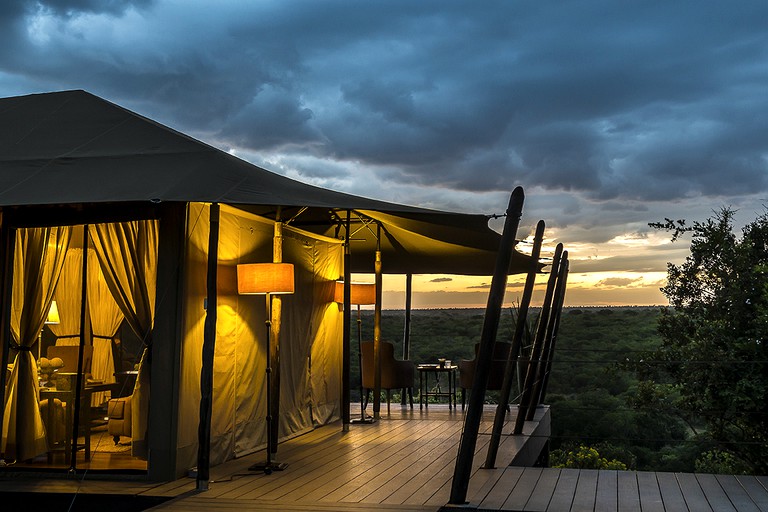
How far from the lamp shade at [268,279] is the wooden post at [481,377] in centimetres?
185

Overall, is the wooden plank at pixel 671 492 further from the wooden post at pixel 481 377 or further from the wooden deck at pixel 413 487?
the wooden post at pixel 481 377

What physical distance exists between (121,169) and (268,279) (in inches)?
54.5

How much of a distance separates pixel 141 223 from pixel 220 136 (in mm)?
7162

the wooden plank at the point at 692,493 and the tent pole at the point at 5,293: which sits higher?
the tent pole at the point at 5,293

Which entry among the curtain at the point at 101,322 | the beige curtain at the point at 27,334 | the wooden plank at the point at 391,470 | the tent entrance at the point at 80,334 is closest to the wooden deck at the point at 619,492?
the wooden plank at the point at 391,470

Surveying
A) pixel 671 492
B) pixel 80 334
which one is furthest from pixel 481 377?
pixel 80 334

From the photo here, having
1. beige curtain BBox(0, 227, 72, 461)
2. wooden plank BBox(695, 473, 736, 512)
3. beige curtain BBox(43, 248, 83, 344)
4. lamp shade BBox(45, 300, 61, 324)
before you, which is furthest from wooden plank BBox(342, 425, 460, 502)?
beige curtain BBox(43, 248, 83, 344)

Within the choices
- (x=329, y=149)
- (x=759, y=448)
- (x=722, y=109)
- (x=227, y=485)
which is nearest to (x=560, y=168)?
(x=722, y=109)

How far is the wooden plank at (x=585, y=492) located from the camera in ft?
15.3

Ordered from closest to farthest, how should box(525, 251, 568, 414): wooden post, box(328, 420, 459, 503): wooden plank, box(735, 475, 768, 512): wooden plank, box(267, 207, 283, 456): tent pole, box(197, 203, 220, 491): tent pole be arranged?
1. box(735, 475, 768, 512): wooden plank
2. box(328, 420, 459, 503): wooden plank
3. box(197, 203, 220, 491): tent pole
4. box(267, 207, 283, 456): tent pole
5. box(525, 251, 568, 414): wooden post

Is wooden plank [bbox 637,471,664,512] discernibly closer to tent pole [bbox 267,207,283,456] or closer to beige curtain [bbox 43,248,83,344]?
tent pole [bbox 267,207,283,456]

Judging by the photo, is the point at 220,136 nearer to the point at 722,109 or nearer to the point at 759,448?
the point at 722,109

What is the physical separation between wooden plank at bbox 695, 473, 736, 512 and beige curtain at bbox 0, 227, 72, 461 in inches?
189

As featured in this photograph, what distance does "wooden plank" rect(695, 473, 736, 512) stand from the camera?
4.68 metres
